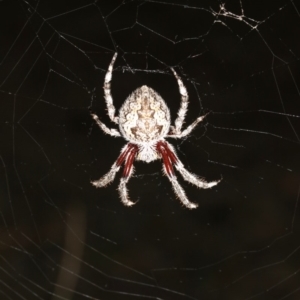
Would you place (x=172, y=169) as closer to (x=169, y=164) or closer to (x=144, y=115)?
(x=169, y=164)

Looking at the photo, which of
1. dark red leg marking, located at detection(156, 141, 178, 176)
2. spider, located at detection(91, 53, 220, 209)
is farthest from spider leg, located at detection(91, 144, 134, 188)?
Result: dark red leg marking, located at detection(156, 141, 178, 176)

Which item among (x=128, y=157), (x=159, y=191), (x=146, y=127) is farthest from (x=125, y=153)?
(x=159, y=191)

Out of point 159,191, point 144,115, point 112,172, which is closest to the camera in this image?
point 144,115

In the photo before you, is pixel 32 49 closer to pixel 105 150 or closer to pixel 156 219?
pixel 105 150

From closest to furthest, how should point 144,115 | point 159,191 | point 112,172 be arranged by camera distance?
1. point 144,115
2. point 112,172
3. point 159,191

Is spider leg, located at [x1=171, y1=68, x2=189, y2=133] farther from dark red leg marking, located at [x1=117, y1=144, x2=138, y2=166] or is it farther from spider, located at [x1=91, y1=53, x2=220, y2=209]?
dark red leg marking, located at [x1=117, y1=144, x2=138, y2=166]

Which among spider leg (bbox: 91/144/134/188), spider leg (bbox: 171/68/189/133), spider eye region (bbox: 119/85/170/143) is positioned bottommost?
spider leg (bbox: 91/144/134/188)

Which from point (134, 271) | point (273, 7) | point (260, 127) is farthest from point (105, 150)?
point (273, 7)
